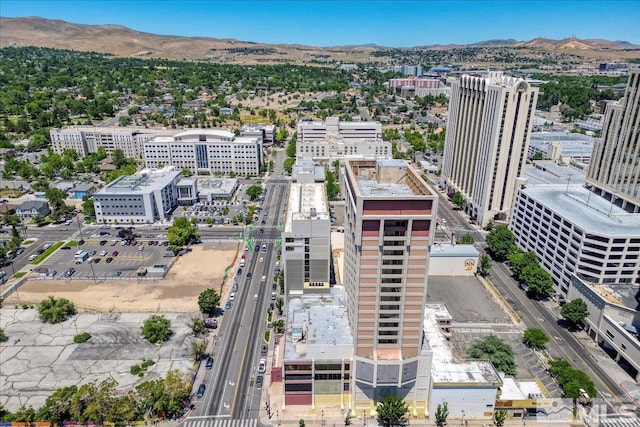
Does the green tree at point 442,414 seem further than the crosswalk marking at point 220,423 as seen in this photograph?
No

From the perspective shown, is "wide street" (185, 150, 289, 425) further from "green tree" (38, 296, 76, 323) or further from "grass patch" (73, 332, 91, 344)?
"green tree" (38, 296, 76, 323)

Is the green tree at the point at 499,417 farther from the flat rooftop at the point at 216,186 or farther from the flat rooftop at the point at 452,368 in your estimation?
the flat rooftop at the point at 216,186

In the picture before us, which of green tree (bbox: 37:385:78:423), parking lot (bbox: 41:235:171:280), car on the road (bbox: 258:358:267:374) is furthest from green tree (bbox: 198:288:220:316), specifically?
parking lot (bbox: 41:235:171:280)

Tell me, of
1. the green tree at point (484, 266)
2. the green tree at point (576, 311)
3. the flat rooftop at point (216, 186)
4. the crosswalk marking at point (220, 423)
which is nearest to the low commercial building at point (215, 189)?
the flat rooftop at point (216, 186)

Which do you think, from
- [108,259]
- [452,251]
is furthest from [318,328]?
[108,259]

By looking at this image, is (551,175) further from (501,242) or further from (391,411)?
(391,411)

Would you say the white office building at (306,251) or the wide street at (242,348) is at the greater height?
the white office building at (306,251)
